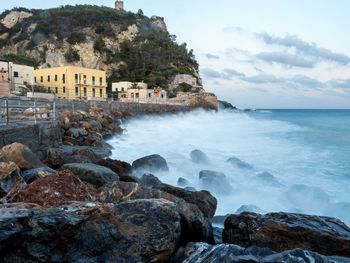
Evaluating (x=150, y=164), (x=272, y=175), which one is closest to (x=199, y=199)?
(x=150, y=164)

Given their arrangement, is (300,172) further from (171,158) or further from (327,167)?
(171,158)

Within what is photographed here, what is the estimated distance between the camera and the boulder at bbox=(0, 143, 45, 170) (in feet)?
21.6

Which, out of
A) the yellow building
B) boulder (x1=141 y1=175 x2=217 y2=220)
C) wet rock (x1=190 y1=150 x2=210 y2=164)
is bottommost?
wet rock (x1=190 y1=150 x2=210 y2=164)

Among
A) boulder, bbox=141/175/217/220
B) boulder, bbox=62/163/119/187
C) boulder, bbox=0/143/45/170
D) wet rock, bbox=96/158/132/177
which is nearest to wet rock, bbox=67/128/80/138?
wet rock, bbox=96/158/132/177

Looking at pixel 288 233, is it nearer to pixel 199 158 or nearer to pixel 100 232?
pixel 100 232

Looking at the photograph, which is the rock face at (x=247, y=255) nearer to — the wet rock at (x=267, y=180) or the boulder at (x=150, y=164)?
the boulder at (x=150, y=164)

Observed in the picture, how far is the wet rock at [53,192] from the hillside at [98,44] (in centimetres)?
5835

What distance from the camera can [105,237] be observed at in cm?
348

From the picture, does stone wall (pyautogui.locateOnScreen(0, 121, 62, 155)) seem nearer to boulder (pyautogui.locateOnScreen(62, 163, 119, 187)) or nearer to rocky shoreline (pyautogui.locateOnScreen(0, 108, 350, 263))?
boulder (pyautogui.locateOnScreen(62, 163, 119, 187))

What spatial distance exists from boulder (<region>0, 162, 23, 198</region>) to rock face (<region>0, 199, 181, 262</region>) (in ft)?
6.84

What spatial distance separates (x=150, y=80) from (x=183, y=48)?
18.2 meters

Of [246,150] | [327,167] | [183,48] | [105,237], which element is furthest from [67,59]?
[105,237]

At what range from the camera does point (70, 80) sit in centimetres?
4628

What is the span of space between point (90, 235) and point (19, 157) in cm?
388
